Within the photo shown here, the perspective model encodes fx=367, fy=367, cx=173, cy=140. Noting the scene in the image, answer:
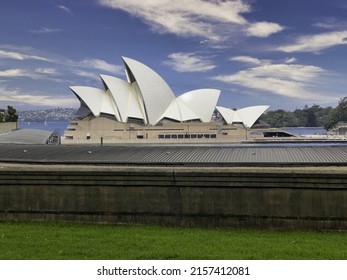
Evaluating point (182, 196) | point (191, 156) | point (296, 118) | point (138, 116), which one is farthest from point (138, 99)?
point (296, 118)

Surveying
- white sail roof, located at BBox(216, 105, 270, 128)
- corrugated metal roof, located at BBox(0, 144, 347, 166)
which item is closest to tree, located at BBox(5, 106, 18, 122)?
white sail roof, located at BBox(216, 105, 270, 128)

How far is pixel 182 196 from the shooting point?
965 centimetres

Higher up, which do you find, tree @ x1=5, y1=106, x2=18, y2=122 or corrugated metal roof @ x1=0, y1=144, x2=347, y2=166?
tree @ x1=5, y1=106, x2=18, y2=122

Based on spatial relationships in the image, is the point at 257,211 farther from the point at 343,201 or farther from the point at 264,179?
the point at 343,201

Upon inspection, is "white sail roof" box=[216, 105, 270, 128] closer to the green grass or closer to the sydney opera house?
the sydney opera house

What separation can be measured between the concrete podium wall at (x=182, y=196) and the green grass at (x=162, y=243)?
550 mm

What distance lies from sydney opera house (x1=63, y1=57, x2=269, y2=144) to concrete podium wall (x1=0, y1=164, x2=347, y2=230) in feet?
202

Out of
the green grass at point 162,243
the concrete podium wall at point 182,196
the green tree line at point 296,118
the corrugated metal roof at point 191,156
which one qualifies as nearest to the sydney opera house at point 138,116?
the corrugated metal roof at point 191,156

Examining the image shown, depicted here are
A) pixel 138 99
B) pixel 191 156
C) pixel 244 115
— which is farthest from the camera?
pixel 244 115

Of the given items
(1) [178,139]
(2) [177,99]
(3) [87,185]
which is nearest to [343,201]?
(3) [87,185]

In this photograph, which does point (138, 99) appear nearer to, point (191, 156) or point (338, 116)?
point (191, 156)

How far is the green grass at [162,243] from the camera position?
620 cm

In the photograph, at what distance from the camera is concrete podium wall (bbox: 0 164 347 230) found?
356 inches

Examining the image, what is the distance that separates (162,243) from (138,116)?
70052 mm
